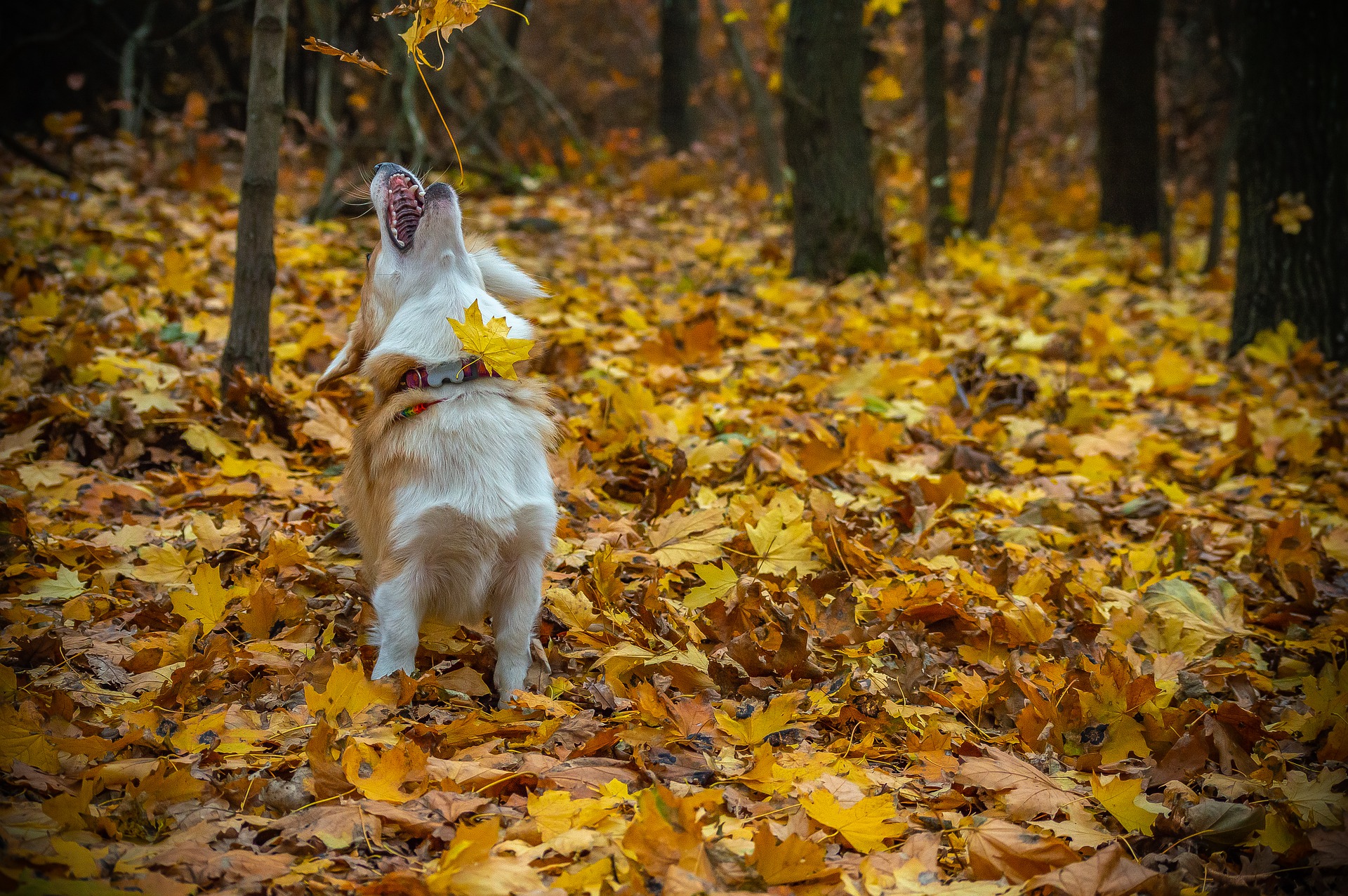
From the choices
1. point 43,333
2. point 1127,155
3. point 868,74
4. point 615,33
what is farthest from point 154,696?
point 615,33

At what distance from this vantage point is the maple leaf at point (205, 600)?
2805 millimetres

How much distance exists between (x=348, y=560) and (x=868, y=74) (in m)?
12.5

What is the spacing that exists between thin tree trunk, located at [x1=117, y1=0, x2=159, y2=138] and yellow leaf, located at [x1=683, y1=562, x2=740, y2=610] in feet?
28.4

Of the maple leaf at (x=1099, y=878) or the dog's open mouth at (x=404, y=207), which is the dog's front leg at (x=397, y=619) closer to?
the dog's open mouth at (x=404, y=207)

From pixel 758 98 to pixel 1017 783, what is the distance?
870cm

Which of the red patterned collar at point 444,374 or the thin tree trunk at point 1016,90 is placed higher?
the thin tree trunk at point 1016,90

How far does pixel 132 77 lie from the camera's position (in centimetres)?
986

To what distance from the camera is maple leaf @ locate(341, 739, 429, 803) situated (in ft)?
6.81

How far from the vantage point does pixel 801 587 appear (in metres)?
3.06

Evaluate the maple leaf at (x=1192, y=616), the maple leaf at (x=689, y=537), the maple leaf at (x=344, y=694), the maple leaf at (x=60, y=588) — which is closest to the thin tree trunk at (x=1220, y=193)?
the maple leaf at (x=1192, y=616)

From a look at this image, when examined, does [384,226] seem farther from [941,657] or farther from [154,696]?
[941,657]

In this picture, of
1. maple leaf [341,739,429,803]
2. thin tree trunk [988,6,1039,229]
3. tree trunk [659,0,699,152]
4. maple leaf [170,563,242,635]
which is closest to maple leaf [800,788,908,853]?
maple leaf [341,739,429,803]

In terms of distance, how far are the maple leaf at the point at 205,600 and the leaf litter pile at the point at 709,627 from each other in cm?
2

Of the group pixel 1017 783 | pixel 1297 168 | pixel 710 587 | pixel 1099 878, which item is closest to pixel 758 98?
pixel 1297 168
